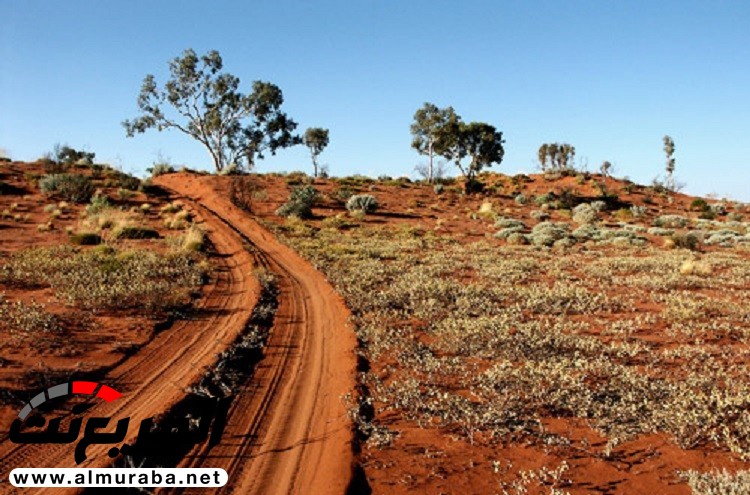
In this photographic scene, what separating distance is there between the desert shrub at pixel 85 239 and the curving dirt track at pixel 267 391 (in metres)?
8.11

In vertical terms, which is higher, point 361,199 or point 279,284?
point 361,199

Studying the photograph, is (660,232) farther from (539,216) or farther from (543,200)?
(543,200)

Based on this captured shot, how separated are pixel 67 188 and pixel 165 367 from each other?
28.2 metres

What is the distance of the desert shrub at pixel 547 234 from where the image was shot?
90.6 feet

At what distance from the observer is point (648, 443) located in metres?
6.90

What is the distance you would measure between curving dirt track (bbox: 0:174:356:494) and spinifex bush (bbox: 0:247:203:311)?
3.66 ft

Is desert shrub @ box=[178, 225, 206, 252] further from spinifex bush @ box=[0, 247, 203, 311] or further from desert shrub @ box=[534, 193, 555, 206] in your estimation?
desert shrub @ box=[534, 193, 555, 206]

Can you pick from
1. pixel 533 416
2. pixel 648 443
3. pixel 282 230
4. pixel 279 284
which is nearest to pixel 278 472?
pixel 533 416

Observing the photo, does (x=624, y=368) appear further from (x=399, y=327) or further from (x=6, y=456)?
(x=6, y=456)

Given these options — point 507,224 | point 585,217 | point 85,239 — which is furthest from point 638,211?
point 85,239

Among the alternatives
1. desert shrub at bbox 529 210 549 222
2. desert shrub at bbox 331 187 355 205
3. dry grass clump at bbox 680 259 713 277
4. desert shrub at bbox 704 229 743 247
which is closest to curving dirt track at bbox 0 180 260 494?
dry grass clump at bbox 680 259 713 277

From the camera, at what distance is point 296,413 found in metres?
7.71

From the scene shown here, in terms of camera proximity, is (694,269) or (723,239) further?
(723,239)

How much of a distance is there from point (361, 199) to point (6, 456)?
31.3m
